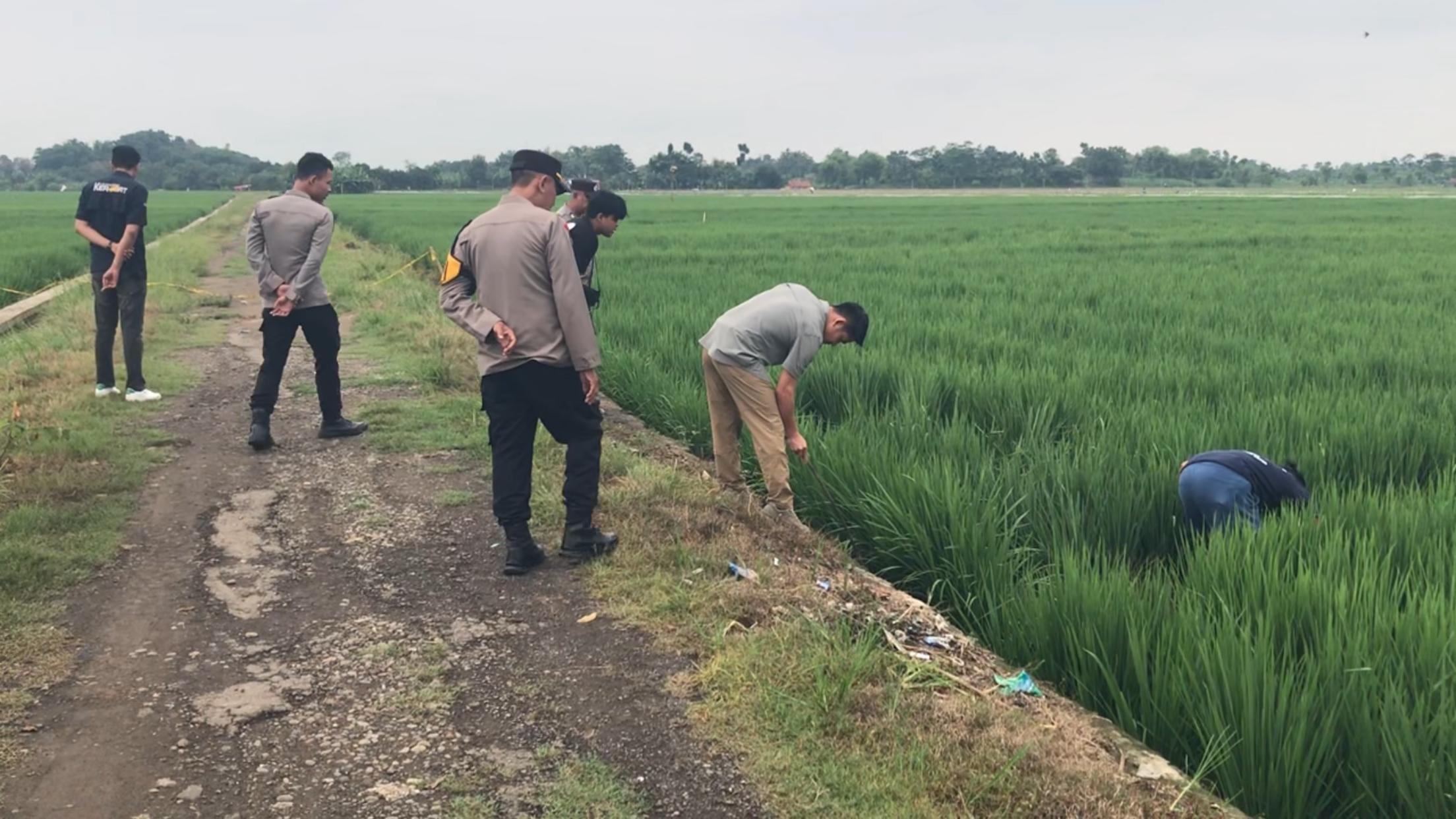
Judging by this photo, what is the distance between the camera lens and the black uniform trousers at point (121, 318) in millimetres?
6914

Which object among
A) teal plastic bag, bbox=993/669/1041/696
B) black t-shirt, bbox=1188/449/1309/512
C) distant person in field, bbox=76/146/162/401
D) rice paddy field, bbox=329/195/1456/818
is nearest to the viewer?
rice paddy field, bbox=329/195/1456/818

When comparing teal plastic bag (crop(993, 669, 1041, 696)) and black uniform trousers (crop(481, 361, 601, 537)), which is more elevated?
black uniform trousers (crop(481, 361, 601, 537))

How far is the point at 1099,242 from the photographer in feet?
65.1

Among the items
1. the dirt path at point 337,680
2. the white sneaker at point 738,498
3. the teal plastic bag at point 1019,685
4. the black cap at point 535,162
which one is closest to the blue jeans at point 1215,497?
the teal plastic bag at point 1019,685

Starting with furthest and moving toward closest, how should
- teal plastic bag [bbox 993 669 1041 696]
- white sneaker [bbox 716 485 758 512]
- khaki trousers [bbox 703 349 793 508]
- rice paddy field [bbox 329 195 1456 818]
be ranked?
white sneaker [bbox 716 485 758 512] → khaki trousers [bbox 703 349 793 508] → teal plastic bag [bbox 993 669 1041 696] → rice paddy field [bbox 329 195 1456 818]

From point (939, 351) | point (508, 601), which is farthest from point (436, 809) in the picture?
point (939, 351)

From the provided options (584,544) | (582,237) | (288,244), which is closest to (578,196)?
(582,237)

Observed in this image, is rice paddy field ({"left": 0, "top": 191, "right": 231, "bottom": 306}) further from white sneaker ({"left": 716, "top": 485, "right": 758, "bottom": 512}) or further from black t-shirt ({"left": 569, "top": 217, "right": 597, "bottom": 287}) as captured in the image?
white sneaker ({"left": 716, "top": 485, "right": 758, "bottom": 512})

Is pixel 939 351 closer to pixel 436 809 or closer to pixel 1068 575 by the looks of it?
pixel 1068 575

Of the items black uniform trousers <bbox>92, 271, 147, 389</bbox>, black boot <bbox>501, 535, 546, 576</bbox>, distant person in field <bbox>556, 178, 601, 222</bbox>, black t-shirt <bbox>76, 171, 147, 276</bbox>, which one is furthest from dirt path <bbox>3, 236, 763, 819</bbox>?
black t-shirt <bbox>76, 171, 147, 276</bbox>

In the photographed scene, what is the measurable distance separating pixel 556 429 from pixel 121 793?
2.00 meters

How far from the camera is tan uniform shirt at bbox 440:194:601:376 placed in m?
4.05

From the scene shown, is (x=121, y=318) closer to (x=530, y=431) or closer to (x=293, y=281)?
(x=293, y=281)

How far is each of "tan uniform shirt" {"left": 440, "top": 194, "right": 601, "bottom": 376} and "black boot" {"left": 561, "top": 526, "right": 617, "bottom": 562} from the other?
640 mm
